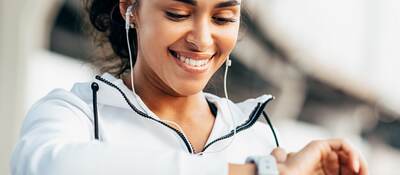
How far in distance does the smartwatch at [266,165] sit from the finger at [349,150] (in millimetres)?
100

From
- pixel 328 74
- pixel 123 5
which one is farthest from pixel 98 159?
pixel 328 74

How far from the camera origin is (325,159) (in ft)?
3.84

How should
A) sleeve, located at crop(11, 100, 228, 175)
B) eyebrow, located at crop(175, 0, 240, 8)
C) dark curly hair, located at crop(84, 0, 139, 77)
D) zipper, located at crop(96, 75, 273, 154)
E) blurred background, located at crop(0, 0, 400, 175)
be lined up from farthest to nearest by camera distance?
1. blurred background, located at crop(0, 0, 400, 175)
2. dark curly hair, located at crop(84, 0, 139, 77)
3. zipper, located at crop(96, 75, 273, 154)
4. eyebrow, located at crop(175, 0, 240, 8)
5. sleeve, located at crop(11, 100, 228, 175)

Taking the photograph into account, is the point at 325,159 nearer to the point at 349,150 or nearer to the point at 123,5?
the point at 349,150

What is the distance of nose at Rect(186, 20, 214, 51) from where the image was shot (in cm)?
123

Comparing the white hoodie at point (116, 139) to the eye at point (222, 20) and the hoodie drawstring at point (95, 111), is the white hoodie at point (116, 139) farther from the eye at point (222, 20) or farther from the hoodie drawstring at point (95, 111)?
the eye at point (222, 20)

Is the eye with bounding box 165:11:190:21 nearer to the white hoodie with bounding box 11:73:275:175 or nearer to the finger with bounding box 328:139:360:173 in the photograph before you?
the white hoodie with bounding box 11:73:275:175

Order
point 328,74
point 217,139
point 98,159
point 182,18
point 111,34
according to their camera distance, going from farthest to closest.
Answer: point 328,74, point 111,34, point 217,139, point 182,18, point 98,159

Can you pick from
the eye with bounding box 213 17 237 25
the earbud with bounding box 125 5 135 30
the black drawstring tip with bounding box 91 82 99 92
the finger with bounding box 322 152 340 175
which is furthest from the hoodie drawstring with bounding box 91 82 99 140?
the finger with bounding box 322 152 340 175

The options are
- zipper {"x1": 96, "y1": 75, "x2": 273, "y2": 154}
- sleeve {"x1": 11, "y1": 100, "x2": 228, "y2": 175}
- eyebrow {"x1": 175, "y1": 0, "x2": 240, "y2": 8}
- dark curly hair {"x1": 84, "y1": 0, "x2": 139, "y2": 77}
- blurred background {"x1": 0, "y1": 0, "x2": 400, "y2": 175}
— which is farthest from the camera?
blurred background {"x1": 0, "y1": 0, "x2": 400, "y2": 175}

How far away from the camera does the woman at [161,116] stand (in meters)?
1.09

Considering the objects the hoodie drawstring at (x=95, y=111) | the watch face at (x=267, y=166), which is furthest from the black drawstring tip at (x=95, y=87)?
the watch face at (x=267, y=166)

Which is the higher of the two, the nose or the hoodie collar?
the nose

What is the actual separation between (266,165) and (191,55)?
0.77 feet
